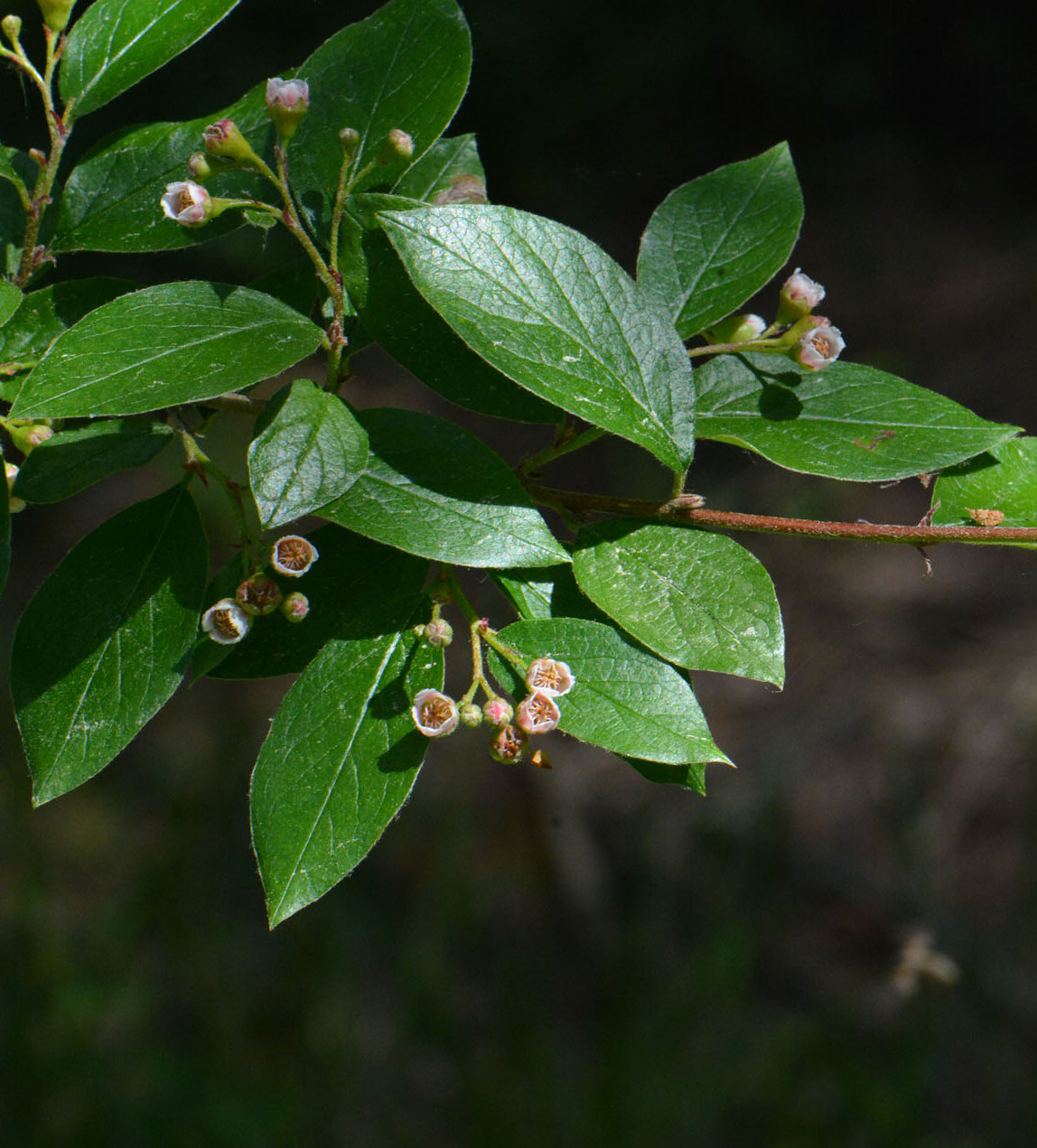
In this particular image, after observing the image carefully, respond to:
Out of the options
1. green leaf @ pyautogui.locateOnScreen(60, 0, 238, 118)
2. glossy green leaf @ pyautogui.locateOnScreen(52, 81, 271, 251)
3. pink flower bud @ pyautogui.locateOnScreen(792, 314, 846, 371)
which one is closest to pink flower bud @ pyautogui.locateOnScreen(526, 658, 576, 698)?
pink flower bud @ pyautogui.locateOnScreen(792, 314, 846, 371)

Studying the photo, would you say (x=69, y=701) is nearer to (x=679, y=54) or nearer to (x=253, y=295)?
(x=253, y=295)

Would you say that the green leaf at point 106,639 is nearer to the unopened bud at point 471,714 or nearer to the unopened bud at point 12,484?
the unopened bud at point 12,484

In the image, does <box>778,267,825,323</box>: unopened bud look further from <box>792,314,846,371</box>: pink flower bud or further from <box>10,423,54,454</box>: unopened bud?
<box>10,423,54,454</box>: unopened bud

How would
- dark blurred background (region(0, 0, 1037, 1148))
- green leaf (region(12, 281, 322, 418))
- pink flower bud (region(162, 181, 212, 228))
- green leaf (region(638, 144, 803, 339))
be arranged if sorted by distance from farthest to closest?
dark blurred background (region(0, 0, 1037, 1148)) → green leaf (region(638, 144, 803, 339)) → pink flower bud (region(162, 181, 212, 228)) → green leaf (region(12, 281, 322, 418))

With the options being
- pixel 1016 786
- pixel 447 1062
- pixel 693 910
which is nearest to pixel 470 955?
pixel 447 1062

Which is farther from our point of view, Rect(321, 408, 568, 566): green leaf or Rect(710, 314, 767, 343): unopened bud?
Rect(710, 314, 767, 343): unopened bud

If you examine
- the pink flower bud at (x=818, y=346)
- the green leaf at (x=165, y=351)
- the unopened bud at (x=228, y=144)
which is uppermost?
the unopened bud at (x=228, y=144)

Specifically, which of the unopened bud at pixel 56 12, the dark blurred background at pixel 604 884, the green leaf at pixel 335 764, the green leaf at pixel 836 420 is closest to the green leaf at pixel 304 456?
the green leaf at pixel 335 764
